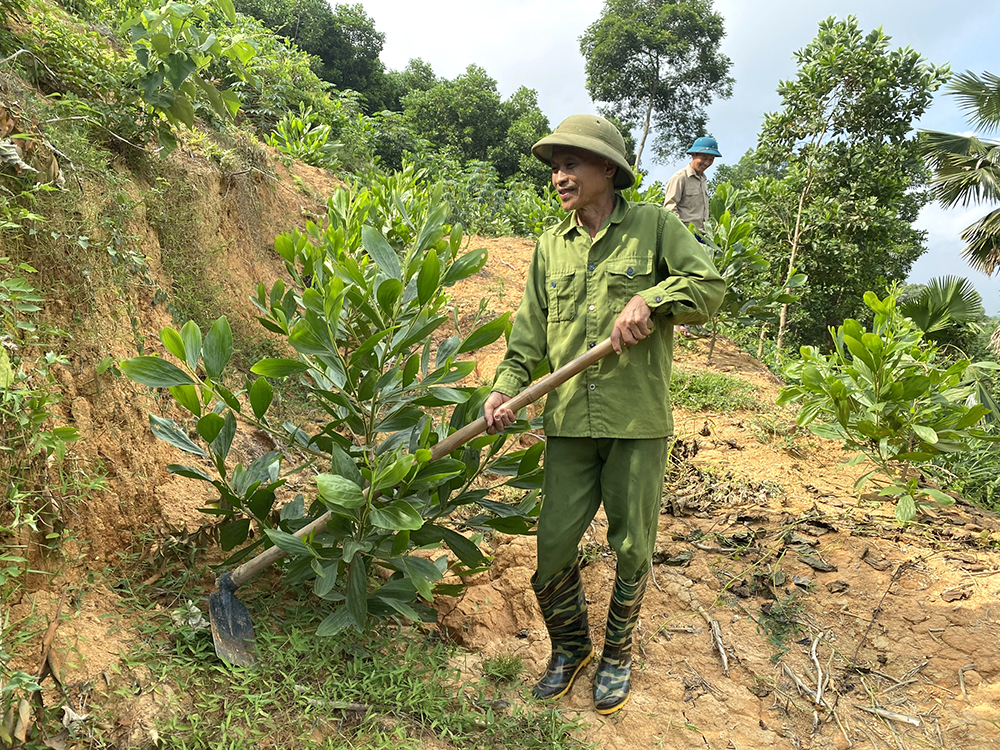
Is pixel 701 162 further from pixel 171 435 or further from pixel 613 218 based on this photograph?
pixel 171 435

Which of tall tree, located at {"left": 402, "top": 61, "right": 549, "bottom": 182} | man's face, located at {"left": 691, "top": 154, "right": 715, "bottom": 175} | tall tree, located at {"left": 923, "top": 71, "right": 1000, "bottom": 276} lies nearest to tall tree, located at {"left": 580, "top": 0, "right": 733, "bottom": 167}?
tall tree, located at {"left": 402, "top": 61, "right": 549, "bottom": 182}

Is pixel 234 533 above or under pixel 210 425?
under

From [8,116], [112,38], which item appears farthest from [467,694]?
[112,38]

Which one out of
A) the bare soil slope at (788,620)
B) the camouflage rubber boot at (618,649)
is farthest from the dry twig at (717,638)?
the camouflage rubber boot at (618,649)

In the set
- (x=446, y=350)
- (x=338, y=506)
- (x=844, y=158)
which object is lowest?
(x=338, y=506)

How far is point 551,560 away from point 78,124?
113 inches

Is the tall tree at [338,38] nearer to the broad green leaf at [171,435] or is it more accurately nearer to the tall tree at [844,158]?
the tall tree at [844,158]

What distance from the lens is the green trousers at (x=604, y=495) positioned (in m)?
2.14

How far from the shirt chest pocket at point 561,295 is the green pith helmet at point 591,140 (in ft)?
1.26

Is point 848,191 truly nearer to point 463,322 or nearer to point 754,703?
point 463,322

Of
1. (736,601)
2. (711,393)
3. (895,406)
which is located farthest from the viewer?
(711,393)

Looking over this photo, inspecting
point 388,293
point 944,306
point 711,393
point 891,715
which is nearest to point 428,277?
point 388,293

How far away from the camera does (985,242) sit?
37.9ft

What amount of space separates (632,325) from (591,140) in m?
0.62
